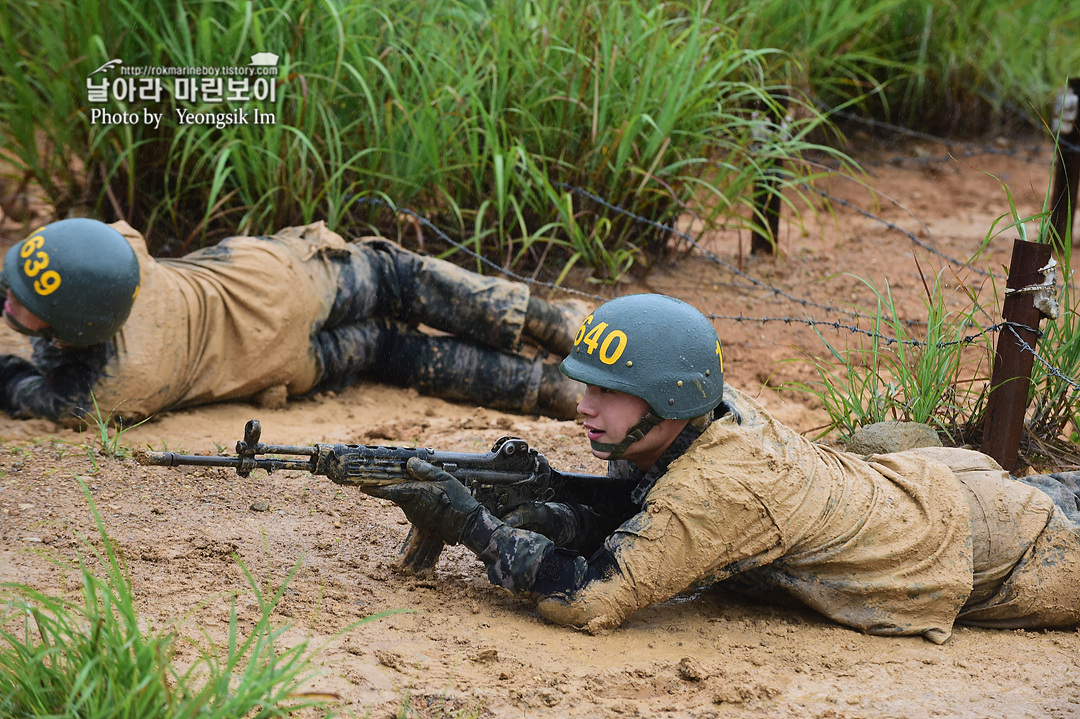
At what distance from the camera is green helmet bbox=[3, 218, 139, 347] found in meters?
3.49

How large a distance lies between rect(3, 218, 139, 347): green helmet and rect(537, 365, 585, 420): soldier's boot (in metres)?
1.60

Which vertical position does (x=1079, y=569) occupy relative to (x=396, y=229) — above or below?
below

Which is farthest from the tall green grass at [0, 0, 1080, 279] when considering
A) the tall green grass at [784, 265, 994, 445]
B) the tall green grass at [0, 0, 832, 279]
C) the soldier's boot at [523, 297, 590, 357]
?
the tall green grass at [784, 265, 994, 445]

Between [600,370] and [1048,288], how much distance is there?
1600 mm

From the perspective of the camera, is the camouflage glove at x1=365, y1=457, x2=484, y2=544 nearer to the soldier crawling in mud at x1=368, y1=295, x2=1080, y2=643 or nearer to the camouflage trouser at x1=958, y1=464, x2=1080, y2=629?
the soldier crawling in mud at x1=368, y1=295, x2=1080, y2=643

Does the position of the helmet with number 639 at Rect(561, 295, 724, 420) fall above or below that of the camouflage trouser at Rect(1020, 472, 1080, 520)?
above

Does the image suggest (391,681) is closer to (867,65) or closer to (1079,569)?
(1079,569)

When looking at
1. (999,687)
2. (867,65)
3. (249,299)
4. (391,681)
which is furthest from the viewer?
(867,65)

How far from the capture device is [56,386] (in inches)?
148

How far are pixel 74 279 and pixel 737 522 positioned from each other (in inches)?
89.3

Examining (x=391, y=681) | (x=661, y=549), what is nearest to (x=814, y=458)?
(x=661, y=549)

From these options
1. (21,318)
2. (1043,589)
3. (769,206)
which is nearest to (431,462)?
(1043,589)

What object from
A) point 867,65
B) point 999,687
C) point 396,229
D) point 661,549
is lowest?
point 999,687

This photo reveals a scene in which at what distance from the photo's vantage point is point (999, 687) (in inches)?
93.9
